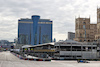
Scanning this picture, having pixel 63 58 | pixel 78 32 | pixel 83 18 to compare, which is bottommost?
pixel 63 58

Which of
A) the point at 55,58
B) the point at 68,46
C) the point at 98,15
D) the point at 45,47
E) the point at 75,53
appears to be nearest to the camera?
the point at 55,58

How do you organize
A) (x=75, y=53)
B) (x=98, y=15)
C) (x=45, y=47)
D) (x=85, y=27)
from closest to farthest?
1. (x=75, y=53)
2. (x=45, y=47)
3. (x=98, y=15)
4. (x=85, y=27)

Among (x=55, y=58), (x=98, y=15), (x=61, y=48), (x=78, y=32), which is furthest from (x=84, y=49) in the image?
(x=78, y=32)

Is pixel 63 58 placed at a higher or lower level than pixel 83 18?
lower

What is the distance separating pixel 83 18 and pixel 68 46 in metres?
80.0

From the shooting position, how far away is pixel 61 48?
78375 mm

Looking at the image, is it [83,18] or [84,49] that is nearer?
[84,49]

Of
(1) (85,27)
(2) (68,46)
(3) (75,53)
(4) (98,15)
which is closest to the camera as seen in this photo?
(3) (75,53)

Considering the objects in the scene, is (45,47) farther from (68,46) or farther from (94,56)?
(94,56)

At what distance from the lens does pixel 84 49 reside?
76.5 m

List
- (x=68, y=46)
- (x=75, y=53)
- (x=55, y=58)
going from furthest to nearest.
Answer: (x=68, y=46) → (x=75, y=53) → (x=55, y=58)

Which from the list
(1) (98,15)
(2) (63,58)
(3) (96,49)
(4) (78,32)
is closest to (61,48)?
(2) (63,58)

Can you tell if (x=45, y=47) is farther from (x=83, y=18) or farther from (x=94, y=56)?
(x=83, y=18)

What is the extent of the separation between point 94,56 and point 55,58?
16907mm
